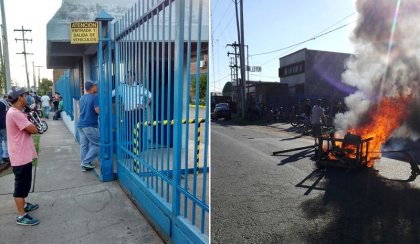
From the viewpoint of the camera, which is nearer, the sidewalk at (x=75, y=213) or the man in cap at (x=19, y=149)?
the sidewalk at (x=75, y=213)

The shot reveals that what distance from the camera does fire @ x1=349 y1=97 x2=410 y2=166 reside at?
2.71 ft

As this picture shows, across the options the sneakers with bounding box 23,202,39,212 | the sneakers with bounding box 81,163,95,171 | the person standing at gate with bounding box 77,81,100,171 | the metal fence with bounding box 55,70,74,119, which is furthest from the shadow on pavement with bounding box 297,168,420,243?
the metal fence with bounding box 55,70,74,119

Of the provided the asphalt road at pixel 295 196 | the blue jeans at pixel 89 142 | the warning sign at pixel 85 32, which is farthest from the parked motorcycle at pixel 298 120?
the blue jeans at pixel 89 142

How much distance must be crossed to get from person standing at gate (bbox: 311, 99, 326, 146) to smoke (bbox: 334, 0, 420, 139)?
0.07 meters

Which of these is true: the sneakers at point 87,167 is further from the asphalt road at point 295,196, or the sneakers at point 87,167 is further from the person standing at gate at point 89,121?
the asphalt road at point 295,196

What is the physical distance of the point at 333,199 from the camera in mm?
892

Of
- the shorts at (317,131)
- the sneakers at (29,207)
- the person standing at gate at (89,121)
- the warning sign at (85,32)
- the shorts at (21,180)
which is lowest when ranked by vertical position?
the sneakers at (29,207)

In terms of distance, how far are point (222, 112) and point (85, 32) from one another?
4599 mm

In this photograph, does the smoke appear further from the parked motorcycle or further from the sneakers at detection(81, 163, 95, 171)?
the sneakers at detection(81, 163, 95, 171)

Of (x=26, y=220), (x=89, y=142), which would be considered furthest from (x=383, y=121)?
(x=89, y=142)

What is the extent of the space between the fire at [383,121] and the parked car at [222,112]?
34 cm

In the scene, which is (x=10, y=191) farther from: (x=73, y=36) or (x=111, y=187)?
(x=73, y=36)

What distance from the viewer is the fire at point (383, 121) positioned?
83 cm

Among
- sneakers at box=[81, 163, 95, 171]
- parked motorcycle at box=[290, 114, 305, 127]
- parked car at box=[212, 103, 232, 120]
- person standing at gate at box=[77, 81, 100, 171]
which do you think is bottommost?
sneakers at box=[81, 163, 95, 171]
